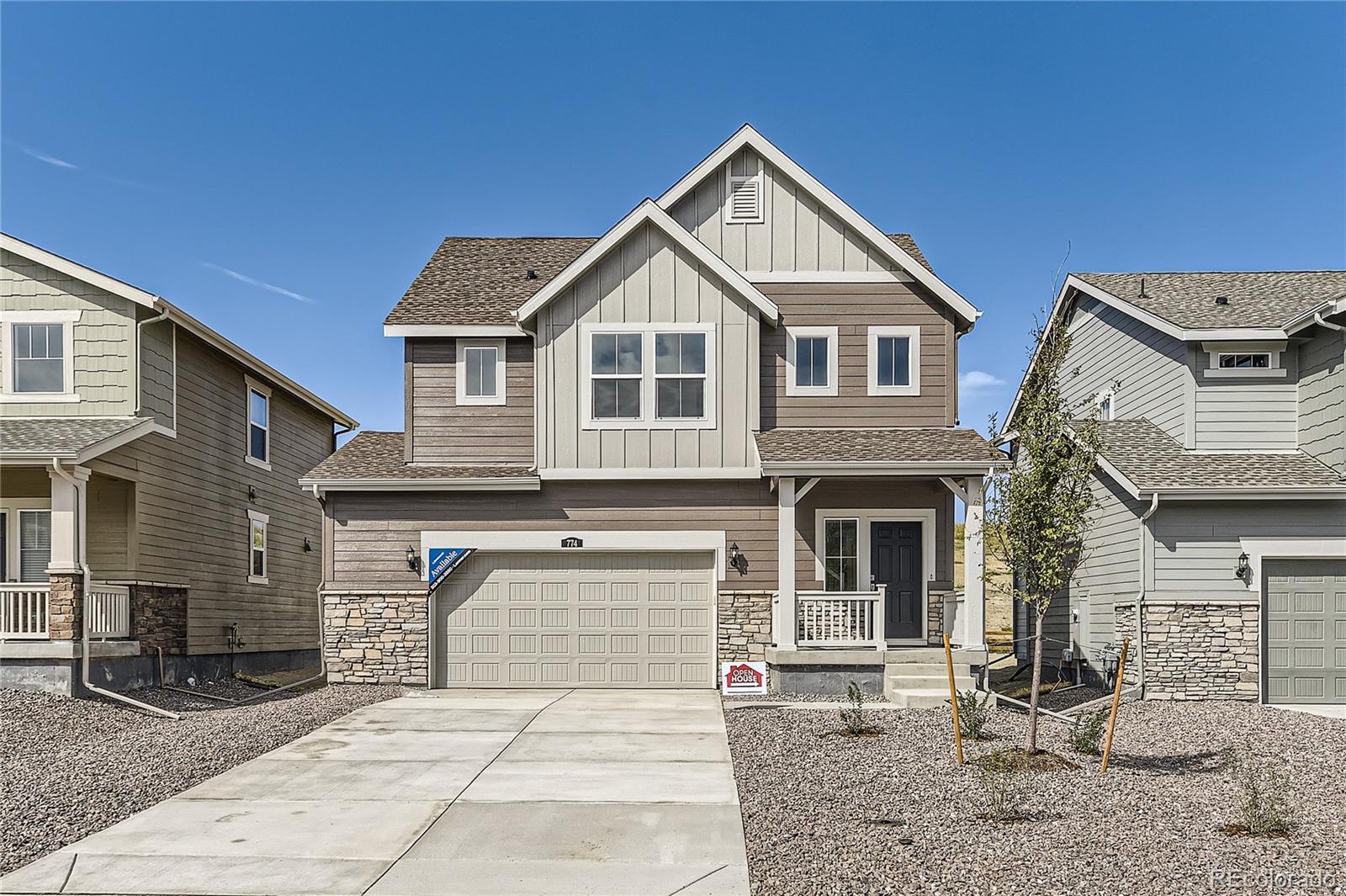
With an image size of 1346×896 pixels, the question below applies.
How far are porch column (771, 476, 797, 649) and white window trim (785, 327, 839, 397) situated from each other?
Answer: 2146 millimetres

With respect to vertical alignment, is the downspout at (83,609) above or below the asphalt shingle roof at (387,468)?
below

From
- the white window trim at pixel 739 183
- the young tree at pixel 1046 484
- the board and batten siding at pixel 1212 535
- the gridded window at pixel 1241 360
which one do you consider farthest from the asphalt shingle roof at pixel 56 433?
the gridded window at pixel 1241 360

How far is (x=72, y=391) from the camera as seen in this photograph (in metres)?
16.1

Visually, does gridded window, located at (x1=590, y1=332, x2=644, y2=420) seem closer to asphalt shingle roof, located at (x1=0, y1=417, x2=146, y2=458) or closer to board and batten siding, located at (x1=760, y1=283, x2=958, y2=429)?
board and batten siding, located at (x1=760, y1=283, x2=958, y2=429)

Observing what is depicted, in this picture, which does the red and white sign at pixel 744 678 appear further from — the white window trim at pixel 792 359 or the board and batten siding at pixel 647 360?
the white window trim at pixel 792 359

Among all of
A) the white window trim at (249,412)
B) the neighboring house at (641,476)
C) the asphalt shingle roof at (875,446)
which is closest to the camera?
the asphalt shingle roof at (875,446)

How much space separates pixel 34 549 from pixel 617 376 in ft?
29.7

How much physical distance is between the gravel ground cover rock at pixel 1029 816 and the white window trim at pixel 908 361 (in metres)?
6.18

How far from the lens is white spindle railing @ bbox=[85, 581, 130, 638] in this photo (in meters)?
14.7

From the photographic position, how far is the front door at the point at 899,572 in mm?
16406

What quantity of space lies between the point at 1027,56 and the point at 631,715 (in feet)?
37.6

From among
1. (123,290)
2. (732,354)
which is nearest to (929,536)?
(732,354)

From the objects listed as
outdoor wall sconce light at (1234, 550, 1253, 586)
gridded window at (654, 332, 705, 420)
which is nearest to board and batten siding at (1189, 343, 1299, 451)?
outdoor wall sconce light at (1234, 550, 1253, 586)

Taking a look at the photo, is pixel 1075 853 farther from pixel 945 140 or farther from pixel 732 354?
pixel 945 140
